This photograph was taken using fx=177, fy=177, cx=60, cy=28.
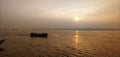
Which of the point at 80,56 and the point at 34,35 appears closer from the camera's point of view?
the point at 80,56

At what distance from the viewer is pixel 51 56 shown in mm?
48406

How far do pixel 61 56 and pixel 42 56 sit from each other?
5168mm

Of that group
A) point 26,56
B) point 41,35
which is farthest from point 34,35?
point 26,56

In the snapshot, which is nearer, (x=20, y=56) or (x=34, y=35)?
(x=20, y=56)

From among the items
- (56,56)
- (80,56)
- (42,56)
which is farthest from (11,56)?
(80,56)

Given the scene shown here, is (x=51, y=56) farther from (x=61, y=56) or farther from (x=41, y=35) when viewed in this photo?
(x=41, y=35)

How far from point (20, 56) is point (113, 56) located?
25534 millimetres

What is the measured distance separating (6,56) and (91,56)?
2288 cm

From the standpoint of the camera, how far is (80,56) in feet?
160

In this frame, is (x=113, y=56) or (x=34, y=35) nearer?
(x=113, y=56)

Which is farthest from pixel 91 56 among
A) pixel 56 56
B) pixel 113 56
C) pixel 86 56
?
pixel 56 56

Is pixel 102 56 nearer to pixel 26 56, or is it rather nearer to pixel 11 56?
pixel 26 56

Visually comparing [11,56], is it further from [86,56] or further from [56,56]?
[86,56]

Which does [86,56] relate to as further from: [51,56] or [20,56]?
[20,56]
